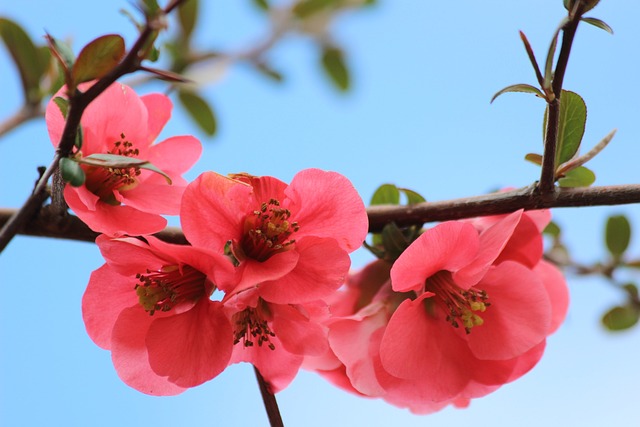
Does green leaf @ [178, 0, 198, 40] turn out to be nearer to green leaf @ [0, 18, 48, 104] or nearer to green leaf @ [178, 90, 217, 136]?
green leaf @ [178, 90, 217, 136]

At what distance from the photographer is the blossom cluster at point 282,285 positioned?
0.57 m

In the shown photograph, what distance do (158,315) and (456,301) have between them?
297mm

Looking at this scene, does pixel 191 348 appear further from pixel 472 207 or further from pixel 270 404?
pixel 472 207

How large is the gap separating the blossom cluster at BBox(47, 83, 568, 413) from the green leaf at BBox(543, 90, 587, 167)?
4.0 inches

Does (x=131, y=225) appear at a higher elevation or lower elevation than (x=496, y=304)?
higher

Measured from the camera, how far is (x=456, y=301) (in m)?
0.68

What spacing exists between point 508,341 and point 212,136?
2.74ft

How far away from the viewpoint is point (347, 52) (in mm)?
1619

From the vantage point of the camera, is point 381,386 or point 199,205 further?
point 381,386

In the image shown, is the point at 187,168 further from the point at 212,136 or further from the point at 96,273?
the point at 212,136

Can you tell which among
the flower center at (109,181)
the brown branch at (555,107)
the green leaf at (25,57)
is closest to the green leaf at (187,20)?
the green leaf at (25,57)

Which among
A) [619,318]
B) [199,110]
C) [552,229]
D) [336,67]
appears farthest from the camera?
[336,67]

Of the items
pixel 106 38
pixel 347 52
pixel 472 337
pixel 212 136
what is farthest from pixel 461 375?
pixel 347 52

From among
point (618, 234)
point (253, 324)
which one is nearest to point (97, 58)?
Result: point (253, 324)
